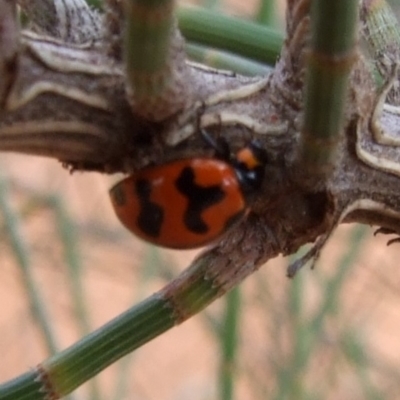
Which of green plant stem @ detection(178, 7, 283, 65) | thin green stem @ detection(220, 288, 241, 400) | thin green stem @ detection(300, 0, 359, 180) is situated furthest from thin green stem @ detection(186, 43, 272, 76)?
thin green stem @ detection(220, 288, 241, 400)

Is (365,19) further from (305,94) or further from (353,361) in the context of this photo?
(353,361)

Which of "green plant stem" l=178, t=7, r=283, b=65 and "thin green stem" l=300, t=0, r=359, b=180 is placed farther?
"green plant stem" l=178, t=7, r=283, b=65

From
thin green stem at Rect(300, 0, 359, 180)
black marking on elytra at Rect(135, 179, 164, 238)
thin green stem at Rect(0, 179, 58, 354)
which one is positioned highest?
thin green stem at Rect(300, 0, 359, 180)

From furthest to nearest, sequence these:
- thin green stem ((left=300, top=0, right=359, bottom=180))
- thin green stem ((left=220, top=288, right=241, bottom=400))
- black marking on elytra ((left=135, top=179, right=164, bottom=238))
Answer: thin green stem ((left=220, top=288, right=241, bottom=400)) < black marking on elytra ((left=135, top=179, right=164, bottom=238)) < thin green stem ((left=300, top=0, right=359, bottom=180))

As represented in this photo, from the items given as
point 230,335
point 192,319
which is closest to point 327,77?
point 230,335

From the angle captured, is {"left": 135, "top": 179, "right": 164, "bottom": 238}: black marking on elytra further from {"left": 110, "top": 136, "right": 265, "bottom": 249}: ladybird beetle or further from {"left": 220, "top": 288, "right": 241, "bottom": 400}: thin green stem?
{"left": 220, "top": 288, "right": 241, "bottom": 400}: thin green stem

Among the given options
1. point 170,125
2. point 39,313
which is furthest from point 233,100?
point 39,313

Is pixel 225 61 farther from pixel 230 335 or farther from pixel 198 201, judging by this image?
pixel 230 335

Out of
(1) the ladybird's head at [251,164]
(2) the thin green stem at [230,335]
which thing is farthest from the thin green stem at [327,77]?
(2) the thin green stem at [230,335]
